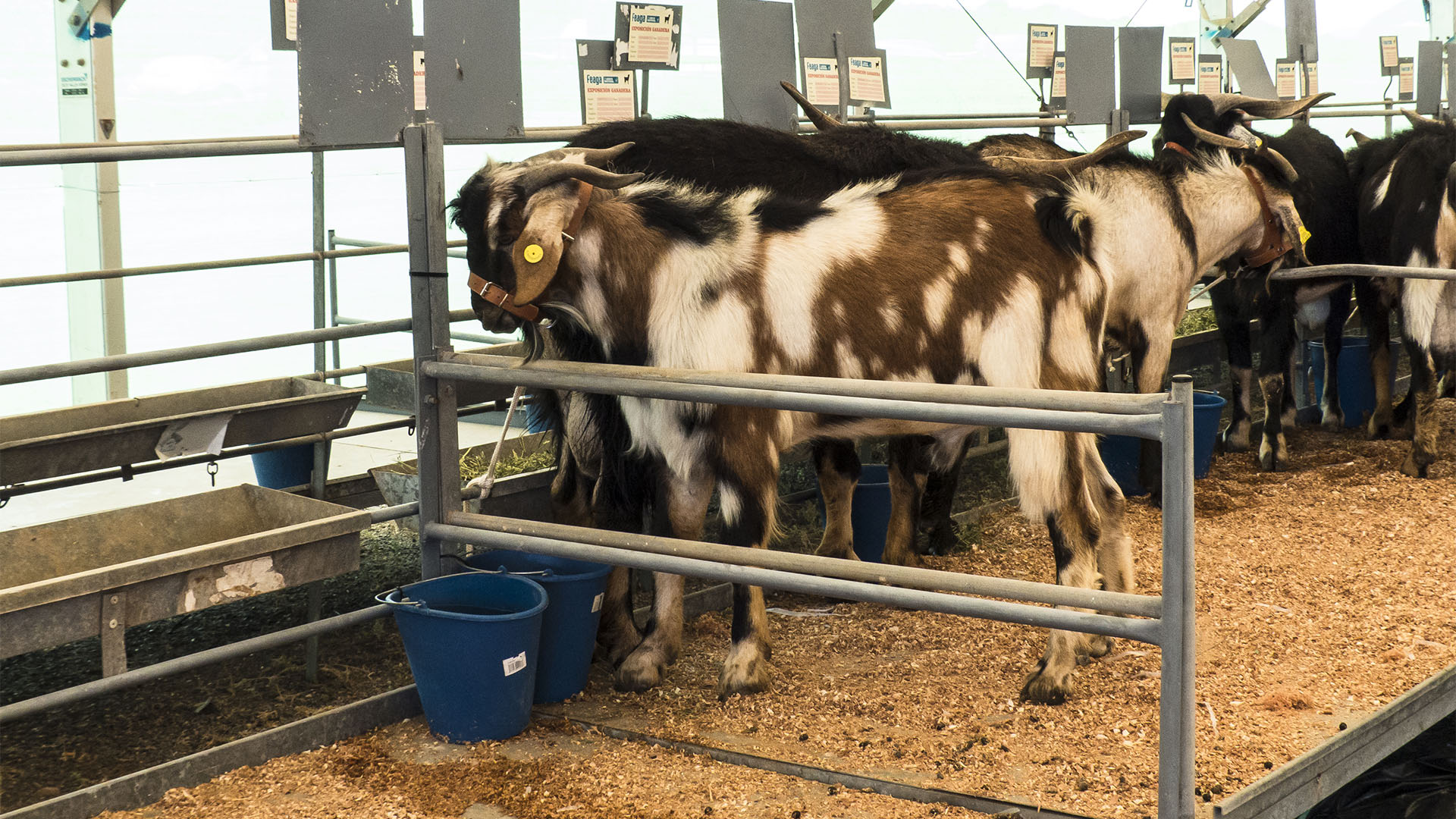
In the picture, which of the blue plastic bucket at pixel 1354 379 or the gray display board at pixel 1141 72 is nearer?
the gray display board at pixel 1141 72

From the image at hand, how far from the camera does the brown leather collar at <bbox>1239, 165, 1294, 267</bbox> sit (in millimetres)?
5656

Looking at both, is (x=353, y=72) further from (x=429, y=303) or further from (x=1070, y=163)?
(x=1070, y=163)

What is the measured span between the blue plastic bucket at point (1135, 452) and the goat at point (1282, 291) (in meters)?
0.64

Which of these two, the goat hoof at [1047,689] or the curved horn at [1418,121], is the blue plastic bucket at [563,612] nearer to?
the goat hoof at [1047,689]

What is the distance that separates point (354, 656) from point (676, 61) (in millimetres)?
2453

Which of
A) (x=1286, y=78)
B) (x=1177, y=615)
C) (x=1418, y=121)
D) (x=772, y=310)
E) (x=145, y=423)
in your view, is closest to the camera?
(x=1177, y=615)

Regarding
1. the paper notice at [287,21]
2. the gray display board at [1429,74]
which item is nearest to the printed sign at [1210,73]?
the gray display board at [1429,74]

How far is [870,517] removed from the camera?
201 inches

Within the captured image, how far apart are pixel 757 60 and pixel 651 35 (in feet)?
2.08

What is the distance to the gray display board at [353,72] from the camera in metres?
3.43

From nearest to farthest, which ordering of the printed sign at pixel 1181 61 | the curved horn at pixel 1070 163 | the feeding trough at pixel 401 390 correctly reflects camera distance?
1. the curved horn at pixel 1070 163
2. the feeding trough at pixel 401 390
3. the printed sign at pixel 1181 61

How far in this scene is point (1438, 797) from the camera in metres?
4.29

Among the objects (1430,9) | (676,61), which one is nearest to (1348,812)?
(676,61)

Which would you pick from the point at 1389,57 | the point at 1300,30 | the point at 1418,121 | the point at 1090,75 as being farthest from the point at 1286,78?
the point at 1090,75
